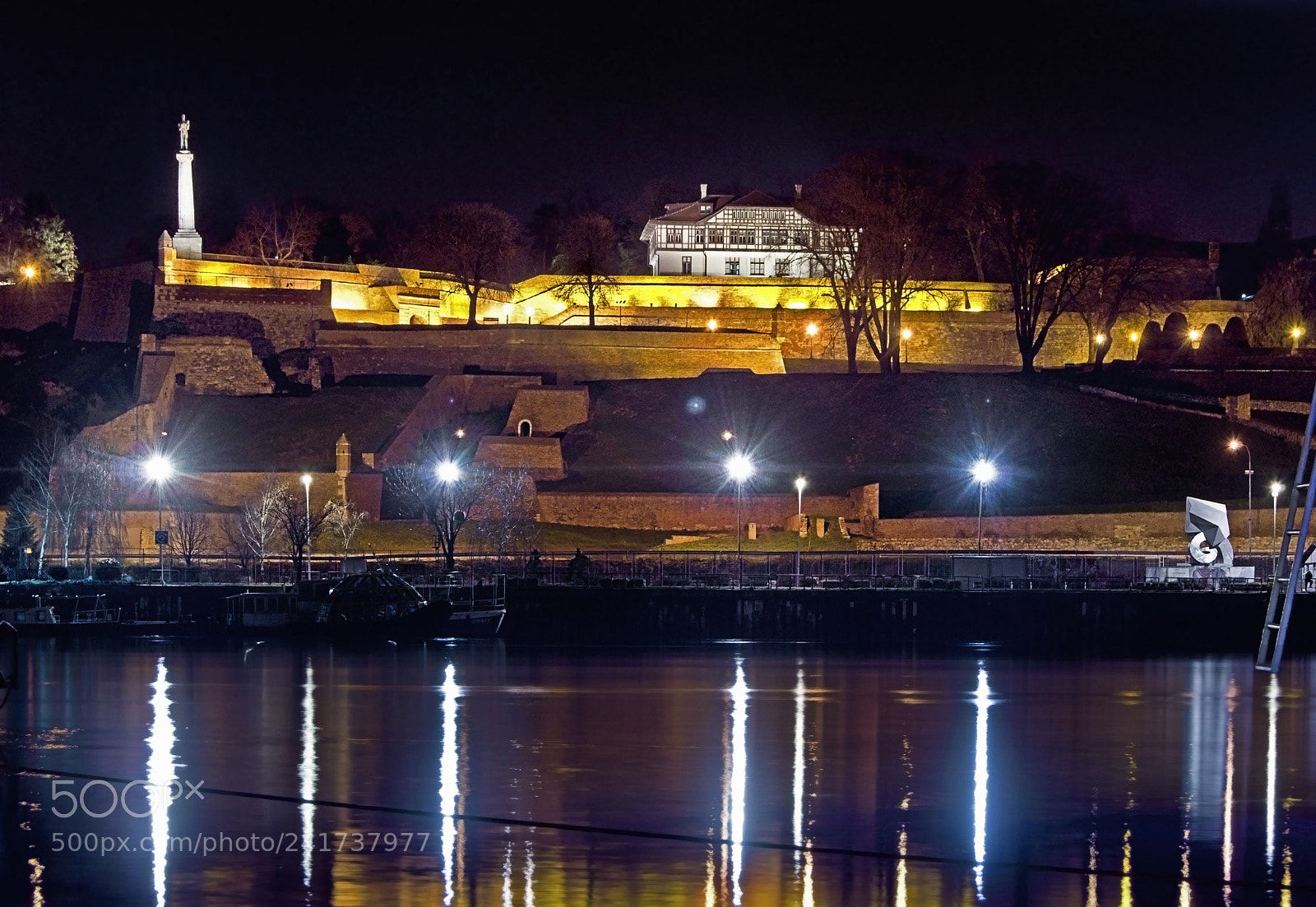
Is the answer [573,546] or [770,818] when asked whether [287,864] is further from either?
[573,546]

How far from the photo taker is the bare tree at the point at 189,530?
59.6 metres

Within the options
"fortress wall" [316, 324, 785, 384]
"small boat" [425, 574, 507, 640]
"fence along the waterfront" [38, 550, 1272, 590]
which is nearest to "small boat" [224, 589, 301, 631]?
"small boat" [425, 574, 507, 640]

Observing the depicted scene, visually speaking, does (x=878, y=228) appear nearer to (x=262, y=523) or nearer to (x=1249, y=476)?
(x=1249, y=476)

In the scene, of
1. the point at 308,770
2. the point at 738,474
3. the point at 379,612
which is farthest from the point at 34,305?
the point at 308,770

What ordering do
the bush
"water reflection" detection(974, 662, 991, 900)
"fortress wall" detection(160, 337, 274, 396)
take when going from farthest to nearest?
1. "fortress wall" detection(160, 337, 274, 396)
2. the bush
3. "water reflection" detection(974, 662, 991, 900)

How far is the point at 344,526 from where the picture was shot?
194ft

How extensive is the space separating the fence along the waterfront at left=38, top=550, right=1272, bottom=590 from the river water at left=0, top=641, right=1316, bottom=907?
37.5 ft

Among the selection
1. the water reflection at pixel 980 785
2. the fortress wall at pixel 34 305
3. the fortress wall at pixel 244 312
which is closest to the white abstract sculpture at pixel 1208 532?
the water reflection at pixel 980 785

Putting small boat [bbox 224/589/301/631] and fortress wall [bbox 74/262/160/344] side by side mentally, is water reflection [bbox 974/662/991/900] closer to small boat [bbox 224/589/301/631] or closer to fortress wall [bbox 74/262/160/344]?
small boat [bbox 224/589/301/631]

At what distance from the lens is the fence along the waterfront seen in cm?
5034

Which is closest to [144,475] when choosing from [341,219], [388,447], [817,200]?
[388,447]

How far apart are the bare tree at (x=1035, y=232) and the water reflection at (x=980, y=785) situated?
4476 centimetres

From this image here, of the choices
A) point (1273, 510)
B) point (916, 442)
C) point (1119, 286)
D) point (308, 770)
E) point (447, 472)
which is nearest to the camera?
point (308, 770)

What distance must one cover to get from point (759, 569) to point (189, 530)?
1710 centimetres
